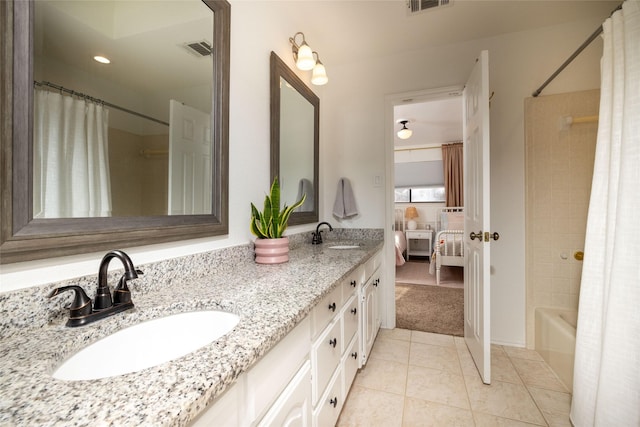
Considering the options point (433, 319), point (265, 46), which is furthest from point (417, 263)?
point (265, 46)

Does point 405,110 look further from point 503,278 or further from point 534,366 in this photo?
point 534,366

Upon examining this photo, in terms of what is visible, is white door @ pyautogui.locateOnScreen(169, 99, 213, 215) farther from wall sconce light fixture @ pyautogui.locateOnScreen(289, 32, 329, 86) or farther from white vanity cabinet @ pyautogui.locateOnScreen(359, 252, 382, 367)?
white vanity cabinet @ pyautogui.locateOnScreen(359, 252, 382, 367)

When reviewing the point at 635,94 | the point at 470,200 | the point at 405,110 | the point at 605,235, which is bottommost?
the point at 605,235

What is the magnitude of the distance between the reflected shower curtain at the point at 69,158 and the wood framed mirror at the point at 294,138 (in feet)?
3.08

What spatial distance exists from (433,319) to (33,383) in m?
2.71

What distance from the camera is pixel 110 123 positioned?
0.78 metres

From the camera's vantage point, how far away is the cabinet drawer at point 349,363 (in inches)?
51.0

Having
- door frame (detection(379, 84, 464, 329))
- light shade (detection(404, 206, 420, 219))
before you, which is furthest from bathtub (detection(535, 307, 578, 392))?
light shade (detection(404, 206, 420, 219))

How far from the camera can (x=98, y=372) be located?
0.56m

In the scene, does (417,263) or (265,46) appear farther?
(417,263)

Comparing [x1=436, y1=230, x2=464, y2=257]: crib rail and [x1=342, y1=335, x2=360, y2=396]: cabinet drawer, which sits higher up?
[x1=436, y1=230, x2=464, y2=257]: crib rail

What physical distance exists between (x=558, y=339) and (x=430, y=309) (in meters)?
1.14

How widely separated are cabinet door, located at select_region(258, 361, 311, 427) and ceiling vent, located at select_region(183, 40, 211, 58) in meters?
1.24

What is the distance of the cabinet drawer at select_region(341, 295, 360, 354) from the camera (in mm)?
1263
